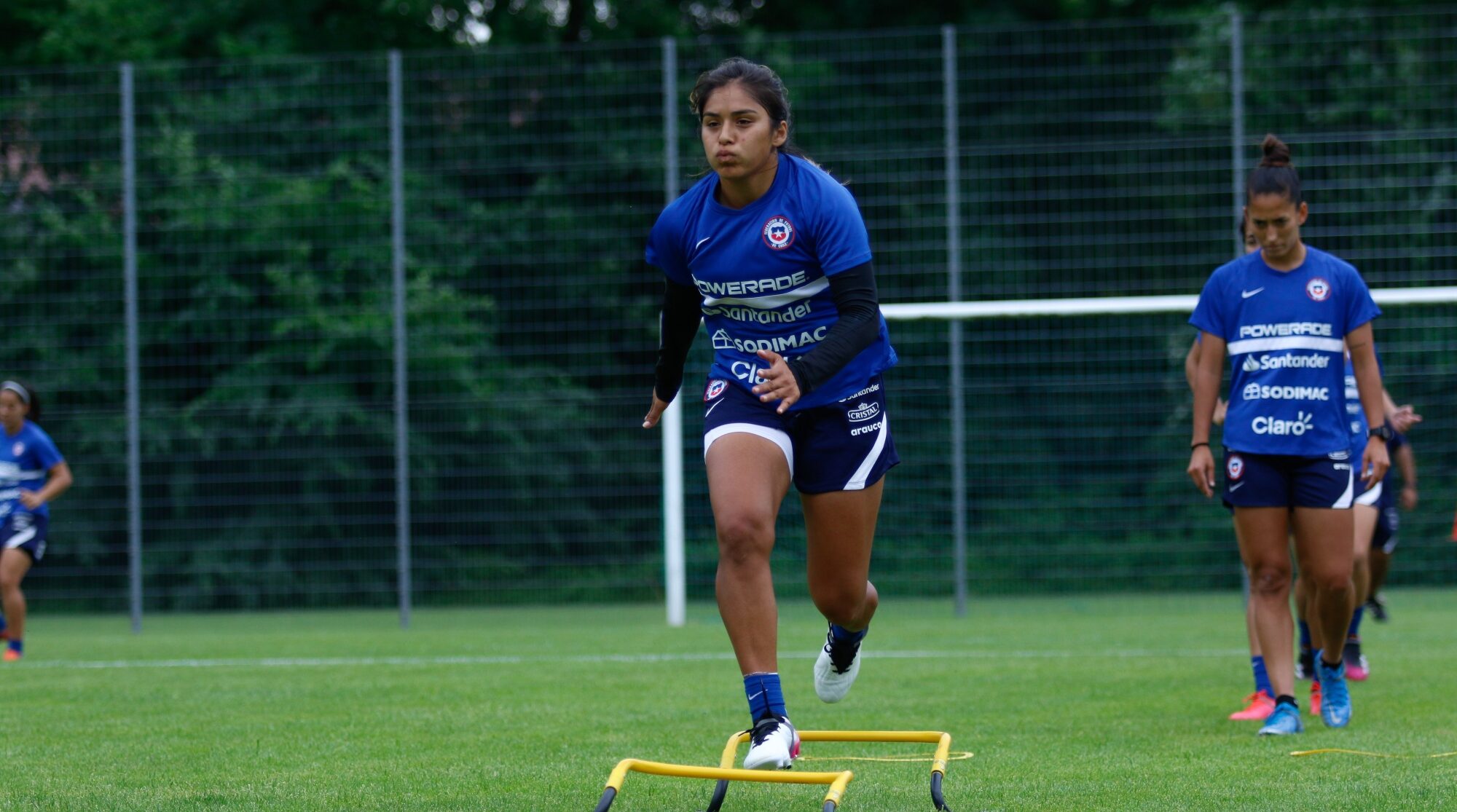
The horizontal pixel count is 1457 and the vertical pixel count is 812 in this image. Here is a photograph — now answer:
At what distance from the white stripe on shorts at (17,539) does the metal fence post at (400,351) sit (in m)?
3.48

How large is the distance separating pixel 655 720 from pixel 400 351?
8.27 m

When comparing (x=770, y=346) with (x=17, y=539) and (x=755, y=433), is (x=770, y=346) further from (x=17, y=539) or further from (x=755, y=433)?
(x=17, y=539)

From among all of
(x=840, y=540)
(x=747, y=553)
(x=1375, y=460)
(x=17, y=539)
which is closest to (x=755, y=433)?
(x=747, y=553)

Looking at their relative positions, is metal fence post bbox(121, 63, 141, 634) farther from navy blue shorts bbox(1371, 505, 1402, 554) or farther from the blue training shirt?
the blue training shirt

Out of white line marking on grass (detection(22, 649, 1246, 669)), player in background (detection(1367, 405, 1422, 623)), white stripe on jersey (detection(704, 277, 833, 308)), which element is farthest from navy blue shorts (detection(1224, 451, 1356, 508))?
white line marking on grass (detection(22, 649, 1246, 669))

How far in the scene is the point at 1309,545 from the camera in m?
6.53

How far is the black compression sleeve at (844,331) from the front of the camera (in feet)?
15.1

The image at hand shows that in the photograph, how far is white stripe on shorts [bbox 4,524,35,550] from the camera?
11.7m

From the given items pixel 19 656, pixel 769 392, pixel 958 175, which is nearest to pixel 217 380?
pixel 19 656

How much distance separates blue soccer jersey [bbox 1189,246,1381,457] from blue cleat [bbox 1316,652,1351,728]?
92cm

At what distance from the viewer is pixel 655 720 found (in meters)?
7.09

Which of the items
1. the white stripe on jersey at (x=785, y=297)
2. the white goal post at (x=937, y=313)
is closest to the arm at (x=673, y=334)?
the white stripe on jersey at (x=785, y=297)

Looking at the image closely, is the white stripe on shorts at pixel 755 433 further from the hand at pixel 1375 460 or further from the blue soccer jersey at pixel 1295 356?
Answer: the hand at pixel 1375 460

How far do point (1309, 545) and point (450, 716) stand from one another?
3.64 meters
